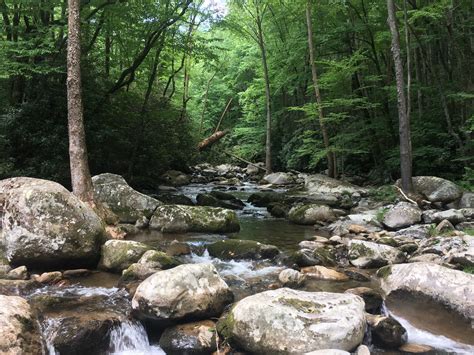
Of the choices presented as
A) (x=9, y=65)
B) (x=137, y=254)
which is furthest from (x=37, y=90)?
(x=137, y=254)

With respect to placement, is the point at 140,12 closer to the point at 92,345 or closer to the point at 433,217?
the point at 433,217

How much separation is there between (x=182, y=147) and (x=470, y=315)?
58.0ft

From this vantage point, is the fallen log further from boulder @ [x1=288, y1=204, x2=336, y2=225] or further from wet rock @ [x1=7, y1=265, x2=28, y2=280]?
wet rock @ [x1=7, y1=265, x2=28, y2=280]

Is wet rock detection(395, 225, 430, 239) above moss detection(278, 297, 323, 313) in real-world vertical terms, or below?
below

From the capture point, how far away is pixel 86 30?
46.9ft

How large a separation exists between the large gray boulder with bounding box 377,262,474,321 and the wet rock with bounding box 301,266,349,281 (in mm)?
997

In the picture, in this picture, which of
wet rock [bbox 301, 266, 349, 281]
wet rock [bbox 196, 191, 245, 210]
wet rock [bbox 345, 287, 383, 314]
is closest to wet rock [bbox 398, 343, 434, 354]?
wet rock [bbox 345, 287, 383, 314]

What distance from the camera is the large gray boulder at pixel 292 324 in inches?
Answer: 163

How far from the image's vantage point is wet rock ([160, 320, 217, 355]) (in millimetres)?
4406

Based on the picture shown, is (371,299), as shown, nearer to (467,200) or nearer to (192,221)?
(192,221)

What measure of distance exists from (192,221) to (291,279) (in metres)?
4.22

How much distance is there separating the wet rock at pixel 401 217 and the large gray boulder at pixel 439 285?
4.81 meters

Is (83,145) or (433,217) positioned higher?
(83,145)

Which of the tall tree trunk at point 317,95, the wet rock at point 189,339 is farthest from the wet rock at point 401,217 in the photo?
the wet rock at point 189,339
